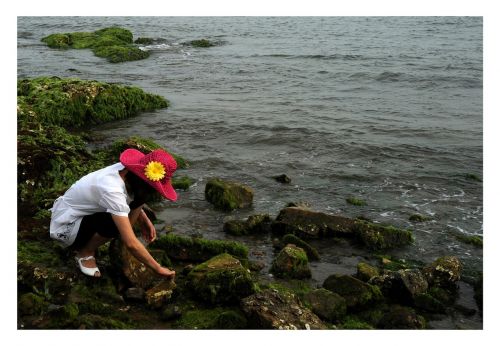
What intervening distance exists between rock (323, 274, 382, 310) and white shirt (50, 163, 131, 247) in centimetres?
253

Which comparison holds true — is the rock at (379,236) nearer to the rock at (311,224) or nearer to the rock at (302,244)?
the rock at (311,224)

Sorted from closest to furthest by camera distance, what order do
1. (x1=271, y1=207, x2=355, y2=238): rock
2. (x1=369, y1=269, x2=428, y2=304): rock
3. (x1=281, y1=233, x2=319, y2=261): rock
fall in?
1. (x1=369, y1=269, x2=428, y2=304): rock
2. (x1=281, y1=233, x2=319, y2=261): rock
3. (x1=271, y1=207, x2=355, y2=238): rock

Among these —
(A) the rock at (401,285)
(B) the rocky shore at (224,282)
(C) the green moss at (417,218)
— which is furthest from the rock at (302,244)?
(C) the green moss at (417,218)

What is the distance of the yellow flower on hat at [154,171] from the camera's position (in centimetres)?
480

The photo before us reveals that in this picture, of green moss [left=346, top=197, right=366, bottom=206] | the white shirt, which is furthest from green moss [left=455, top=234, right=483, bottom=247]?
the white shirt

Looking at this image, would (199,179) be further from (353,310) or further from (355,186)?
(353,310)

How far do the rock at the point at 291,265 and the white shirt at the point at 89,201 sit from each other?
2.09 metres

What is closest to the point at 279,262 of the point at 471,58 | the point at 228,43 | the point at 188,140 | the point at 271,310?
the point at 271,310

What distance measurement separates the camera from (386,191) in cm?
927

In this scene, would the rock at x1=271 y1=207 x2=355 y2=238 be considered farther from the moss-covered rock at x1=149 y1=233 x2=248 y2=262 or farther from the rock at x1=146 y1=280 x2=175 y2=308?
the rock at x1=146 y1=280 x2=175 y2=308

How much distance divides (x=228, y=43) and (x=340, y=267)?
23713mm

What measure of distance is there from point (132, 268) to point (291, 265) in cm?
196

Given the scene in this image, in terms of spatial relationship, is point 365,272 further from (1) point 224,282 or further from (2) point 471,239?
(2) point 471,239

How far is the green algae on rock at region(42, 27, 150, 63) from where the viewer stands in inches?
901
